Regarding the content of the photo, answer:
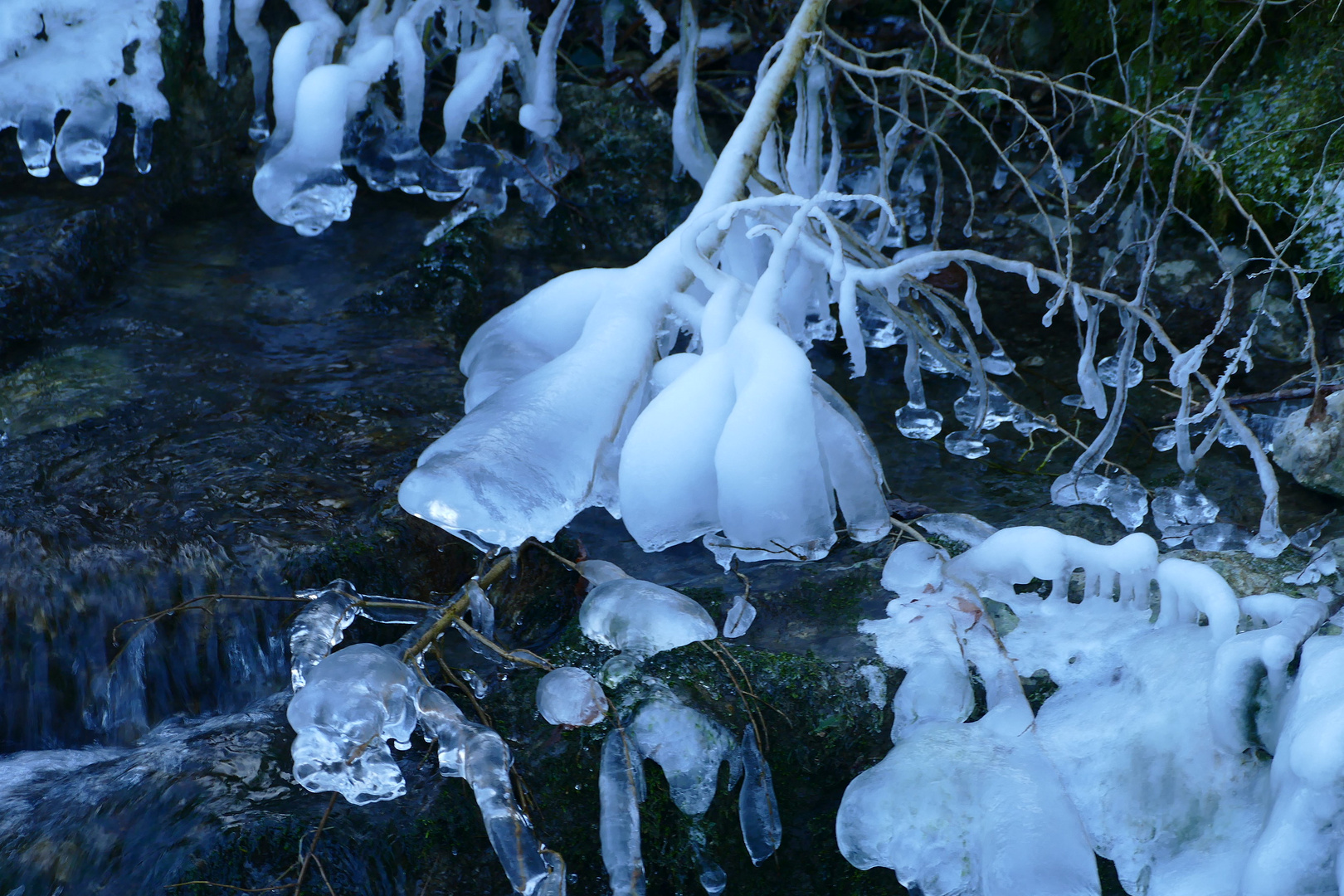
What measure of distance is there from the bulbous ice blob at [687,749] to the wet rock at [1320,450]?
2088 mm

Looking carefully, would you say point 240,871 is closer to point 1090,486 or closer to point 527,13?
point 1090,486

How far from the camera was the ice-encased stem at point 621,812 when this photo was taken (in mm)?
1960

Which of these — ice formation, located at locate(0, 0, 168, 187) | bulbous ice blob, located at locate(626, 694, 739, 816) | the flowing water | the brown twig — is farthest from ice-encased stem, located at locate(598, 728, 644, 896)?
ice formation, located at locate(0, 0, 168, 187)

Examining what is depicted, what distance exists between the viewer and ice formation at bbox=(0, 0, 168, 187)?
3.84 meters

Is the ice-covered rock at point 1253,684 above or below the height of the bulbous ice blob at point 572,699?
above

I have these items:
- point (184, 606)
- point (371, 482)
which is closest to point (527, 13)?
point (371, 482)

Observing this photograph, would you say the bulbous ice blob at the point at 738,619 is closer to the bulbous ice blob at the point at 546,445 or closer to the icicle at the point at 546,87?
the bulbous ice blob at the point at 546,445

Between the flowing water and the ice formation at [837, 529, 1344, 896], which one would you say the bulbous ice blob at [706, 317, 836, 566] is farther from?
the ice formation at [837, 529, 1344, 896]

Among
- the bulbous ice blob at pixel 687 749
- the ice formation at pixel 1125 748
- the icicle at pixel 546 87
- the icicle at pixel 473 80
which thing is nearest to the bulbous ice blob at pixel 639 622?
the bulbous ice blob at pixel 687 749

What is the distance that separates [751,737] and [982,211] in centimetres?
316

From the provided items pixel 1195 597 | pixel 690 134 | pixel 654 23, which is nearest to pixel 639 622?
pixel 1195 597

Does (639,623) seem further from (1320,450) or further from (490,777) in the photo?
(1320,450)

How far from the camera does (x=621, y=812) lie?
6.52 ft

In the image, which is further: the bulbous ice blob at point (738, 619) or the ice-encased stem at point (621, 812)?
the bulbous ice blob at point (738, 619)
